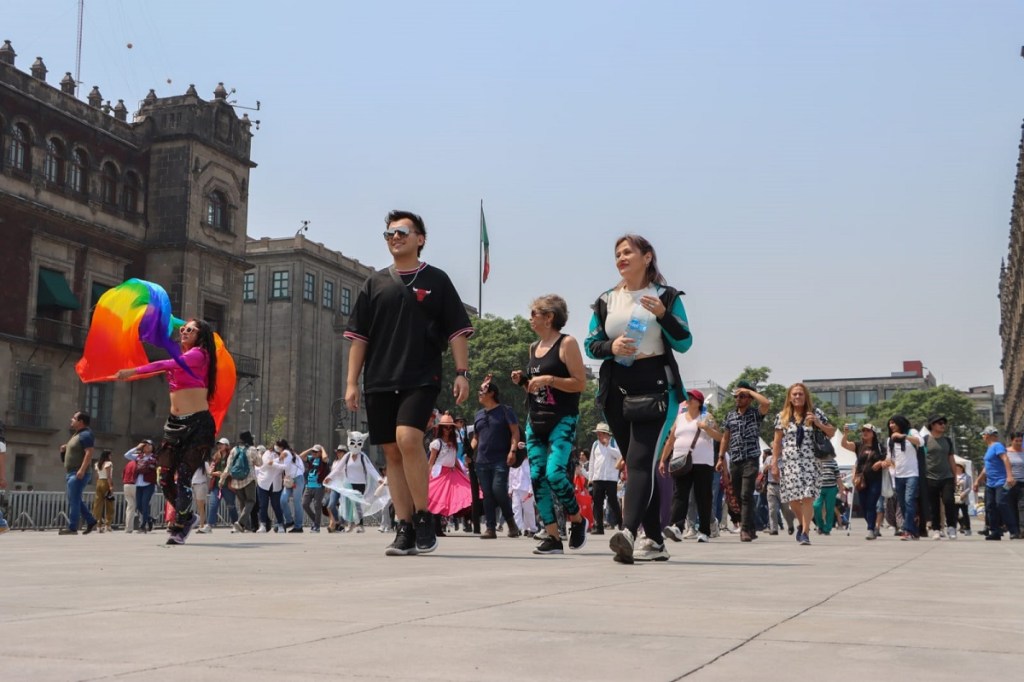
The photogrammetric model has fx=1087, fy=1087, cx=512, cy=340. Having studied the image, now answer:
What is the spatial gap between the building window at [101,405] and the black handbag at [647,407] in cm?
3774

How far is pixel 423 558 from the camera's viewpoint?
726 cm

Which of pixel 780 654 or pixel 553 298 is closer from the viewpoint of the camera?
pixel 780 654

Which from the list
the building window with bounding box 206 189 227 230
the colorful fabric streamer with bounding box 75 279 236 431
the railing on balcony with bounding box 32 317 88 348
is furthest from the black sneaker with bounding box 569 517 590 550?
the building window with bounding box 206 189 227 230

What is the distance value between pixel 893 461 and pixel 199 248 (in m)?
34.2

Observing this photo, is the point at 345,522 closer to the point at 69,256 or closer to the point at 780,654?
the point at 780,654

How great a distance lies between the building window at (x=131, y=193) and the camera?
4409 centimetres

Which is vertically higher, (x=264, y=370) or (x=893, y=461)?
(x=264, y=370)

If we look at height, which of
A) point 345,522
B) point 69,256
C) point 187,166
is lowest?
point 345,522

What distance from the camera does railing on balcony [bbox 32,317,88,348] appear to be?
3878 centimetres

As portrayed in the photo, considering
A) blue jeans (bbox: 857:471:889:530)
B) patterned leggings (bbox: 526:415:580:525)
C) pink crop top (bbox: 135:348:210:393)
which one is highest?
pink crop top (bbox: 135:348:210:393)

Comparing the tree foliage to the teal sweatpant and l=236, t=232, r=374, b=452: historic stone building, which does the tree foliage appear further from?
the teal sweatpant

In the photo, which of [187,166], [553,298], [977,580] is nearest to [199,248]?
[187,166]

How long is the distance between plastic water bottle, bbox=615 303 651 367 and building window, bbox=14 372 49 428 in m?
35.1

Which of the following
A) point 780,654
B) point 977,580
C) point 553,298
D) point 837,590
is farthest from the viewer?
point 553,298
